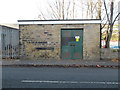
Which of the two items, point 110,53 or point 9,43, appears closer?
point 110,53

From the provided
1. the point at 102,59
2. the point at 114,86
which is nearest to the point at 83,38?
the point at 102,59

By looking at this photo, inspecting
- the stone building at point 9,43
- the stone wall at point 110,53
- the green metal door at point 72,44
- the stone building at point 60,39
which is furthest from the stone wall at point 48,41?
the stone building at point 9,43

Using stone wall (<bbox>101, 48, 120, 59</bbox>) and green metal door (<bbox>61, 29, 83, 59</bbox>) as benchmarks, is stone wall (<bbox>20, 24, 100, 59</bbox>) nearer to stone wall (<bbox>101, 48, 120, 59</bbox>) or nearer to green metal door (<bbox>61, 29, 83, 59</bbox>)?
green metal door (<bbox>61, 29, 83, 59</bbox>)

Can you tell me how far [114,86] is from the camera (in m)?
6.57

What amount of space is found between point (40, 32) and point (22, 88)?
9.64 metres

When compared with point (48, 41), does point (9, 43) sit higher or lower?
lower

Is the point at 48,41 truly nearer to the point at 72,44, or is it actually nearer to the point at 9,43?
the point at 72,44

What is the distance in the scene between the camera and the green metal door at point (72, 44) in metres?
15.4

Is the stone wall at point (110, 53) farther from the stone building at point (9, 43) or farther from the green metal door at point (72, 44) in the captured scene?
the stone building at point (9, 43)

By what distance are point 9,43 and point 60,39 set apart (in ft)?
15.3

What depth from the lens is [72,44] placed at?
15391 mm

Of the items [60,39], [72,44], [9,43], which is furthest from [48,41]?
[9,43]

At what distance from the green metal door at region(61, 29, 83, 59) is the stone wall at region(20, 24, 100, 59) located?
0.34 metres

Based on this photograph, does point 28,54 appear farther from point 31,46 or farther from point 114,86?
point 114,86
